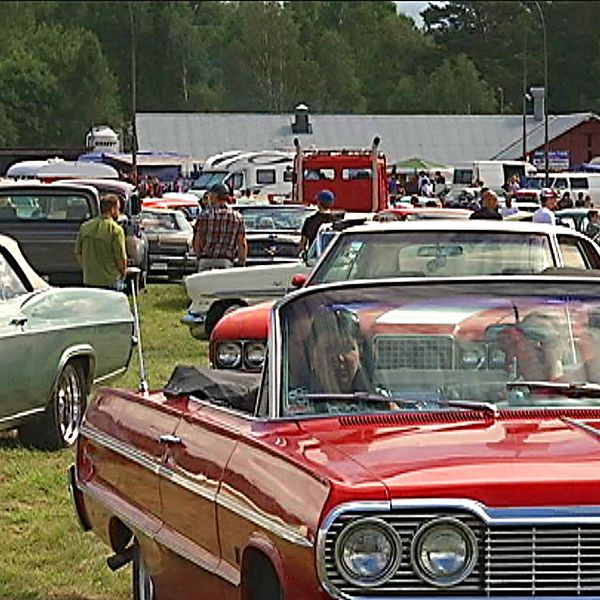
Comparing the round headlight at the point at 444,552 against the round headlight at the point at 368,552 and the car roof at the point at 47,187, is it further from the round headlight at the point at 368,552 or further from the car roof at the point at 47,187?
the car roof at the point at 47,187

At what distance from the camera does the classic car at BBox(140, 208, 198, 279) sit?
29.3 meters

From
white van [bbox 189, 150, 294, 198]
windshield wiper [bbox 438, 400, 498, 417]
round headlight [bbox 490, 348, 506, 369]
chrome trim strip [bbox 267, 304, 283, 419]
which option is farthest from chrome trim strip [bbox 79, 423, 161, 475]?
white van [bbox 189, 150, 294, 198]

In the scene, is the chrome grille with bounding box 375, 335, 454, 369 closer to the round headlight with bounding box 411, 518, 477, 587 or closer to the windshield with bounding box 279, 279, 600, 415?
the windshield with bounding box 279, 279, 600, 415

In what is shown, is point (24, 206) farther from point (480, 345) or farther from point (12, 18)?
point (12, 18)

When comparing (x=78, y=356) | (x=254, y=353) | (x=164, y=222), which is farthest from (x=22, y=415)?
(x=164, y=222)

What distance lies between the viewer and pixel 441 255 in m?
10.9

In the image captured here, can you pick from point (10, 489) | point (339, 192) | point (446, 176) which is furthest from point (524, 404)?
point (446, 176)

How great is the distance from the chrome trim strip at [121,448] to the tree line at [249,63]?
3424 inches

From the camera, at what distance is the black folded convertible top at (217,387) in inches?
247

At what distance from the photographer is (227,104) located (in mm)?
108875

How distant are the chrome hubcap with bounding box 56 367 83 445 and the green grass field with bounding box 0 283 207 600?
17 centimetres

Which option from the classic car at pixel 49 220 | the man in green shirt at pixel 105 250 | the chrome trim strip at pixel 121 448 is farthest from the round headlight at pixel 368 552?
the classic car at pixel 49 220

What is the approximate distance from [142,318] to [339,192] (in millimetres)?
14727

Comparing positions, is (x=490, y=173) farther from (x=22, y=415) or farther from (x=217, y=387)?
(x=217, y=387)
